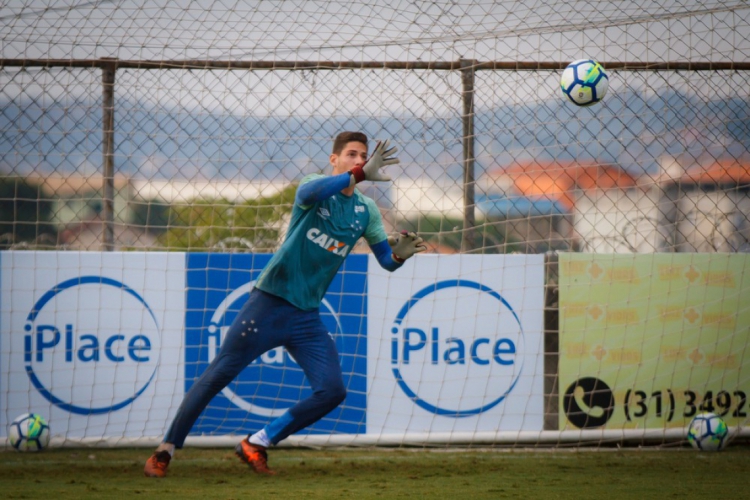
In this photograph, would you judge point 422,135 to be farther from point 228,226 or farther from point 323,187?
point 323,187

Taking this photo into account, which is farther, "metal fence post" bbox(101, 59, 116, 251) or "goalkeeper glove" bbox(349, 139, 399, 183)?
"metal fence post" bbox(101, 59, 116, 251)

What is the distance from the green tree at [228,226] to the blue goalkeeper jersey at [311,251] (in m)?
1.70

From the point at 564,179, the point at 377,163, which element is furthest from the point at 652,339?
the point at 377,163

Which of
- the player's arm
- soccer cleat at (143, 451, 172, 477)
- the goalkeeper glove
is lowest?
soccer cleat at (143, 451, 172, 477)

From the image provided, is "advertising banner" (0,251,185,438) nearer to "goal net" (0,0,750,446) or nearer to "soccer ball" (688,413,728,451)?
"goal net" (0,0,750,446)

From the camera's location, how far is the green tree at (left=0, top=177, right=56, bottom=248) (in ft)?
21.7

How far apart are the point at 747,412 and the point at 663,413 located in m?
0.60

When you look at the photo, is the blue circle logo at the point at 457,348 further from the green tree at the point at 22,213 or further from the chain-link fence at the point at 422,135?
the green tree at the point at 22,213

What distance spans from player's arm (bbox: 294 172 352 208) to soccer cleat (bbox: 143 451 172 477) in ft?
5.40

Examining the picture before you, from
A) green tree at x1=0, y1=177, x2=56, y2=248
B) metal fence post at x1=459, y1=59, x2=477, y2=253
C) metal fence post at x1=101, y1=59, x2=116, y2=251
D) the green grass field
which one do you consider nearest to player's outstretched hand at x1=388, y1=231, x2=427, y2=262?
the green grass field

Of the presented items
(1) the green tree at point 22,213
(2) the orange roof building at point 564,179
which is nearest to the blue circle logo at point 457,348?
(2) the orange roof building at point 564,179

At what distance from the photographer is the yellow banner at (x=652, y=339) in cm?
641

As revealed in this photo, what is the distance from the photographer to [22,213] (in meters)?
6.84

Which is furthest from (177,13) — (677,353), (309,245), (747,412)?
(747,412)
